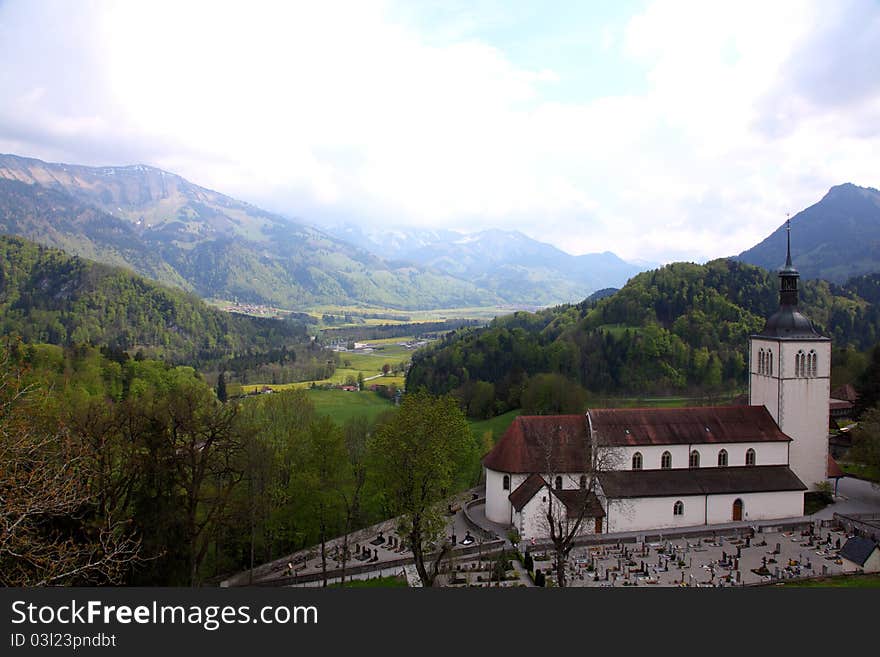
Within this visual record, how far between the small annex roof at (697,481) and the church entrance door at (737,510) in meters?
0.83

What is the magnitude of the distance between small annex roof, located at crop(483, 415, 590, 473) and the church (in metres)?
0.07

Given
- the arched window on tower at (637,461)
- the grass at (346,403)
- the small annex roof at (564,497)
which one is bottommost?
the grass at (346,403)

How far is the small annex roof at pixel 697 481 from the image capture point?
43.9 m

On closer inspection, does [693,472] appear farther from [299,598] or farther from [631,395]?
[631,395]

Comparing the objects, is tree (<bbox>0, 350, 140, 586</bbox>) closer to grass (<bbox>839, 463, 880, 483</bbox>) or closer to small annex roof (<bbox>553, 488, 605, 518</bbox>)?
small annex roof (<bbox>553, 488, 605, 518</bbox>)

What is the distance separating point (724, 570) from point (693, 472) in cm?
1012

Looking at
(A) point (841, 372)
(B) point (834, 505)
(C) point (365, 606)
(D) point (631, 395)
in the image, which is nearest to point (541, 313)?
(D) point (631, 395)

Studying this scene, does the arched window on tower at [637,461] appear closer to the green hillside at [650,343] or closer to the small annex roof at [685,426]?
the small annex roof at [685,426]

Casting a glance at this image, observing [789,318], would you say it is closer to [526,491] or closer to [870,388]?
[526,491]

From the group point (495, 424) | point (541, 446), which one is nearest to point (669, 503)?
point (541, 446)

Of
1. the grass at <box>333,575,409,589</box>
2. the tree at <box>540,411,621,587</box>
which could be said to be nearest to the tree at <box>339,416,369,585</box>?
the grass at <box>333,575,409,589</box>

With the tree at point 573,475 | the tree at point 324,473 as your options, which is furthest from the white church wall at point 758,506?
the tree at point 324,473

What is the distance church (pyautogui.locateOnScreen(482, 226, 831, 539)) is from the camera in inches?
1710

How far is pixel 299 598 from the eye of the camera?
14891mm
